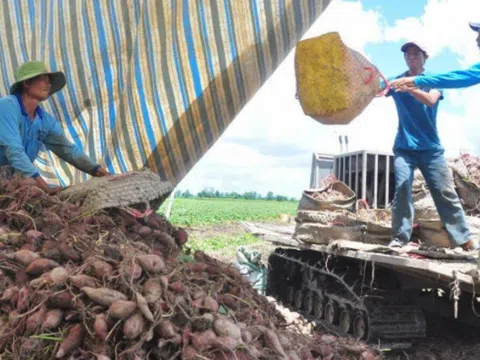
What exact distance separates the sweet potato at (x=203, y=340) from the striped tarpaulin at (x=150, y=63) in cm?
243

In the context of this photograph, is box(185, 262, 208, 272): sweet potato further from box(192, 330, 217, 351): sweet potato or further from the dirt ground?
the dirt ground

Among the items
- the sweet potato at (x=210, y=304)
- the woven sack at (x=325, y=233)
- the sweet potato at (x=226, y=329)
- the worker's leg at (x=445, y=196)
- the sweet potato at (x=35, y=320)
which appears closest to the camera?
the sweet potato at (x=35, y=320)

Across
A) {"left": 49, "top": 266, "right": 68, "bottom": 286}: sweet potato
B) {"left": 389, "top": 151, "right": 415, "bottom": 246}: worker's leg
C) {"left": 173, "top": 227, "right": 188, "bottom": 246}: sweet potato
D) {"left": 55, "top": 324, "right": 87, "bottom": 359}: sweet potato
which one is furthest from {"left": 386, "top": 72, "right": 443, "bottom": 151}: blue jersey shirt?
{"left": 55, "top": 324, "right": 87, "bottom": 359}: sweet potato

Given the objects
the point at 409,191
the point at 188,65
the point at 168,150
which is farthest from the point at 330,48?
the point at 409,191

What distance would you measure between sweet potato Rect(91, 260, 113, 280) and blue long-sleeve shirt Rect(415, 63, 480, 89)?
2.97m

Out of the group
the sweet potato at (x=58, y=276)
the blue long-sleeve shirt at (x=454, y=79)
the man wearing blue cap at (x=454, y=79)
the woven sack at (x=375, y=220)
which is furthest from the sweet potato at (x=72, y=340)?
the woven sack at (x=375, y=220)

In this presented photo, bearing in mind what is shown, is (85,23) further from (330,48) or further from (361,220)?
(361,220)

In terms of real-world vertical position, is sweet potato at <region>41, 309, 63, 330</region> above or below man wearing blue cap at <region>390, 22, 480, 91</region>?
below

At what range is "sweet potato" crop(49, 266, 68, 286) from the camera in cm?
262

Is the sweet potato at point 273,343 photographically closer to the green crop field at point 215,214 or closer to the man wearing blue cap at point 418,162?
the man wearing blue cap at point 418,162

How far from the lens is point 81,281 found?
102 inches

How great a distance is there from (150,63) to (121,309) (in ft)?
8.69

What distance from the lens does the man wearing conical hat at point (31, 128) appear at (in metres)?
3.86

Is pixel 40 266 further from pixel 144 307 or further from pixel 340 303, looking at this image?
pixel 340 303
